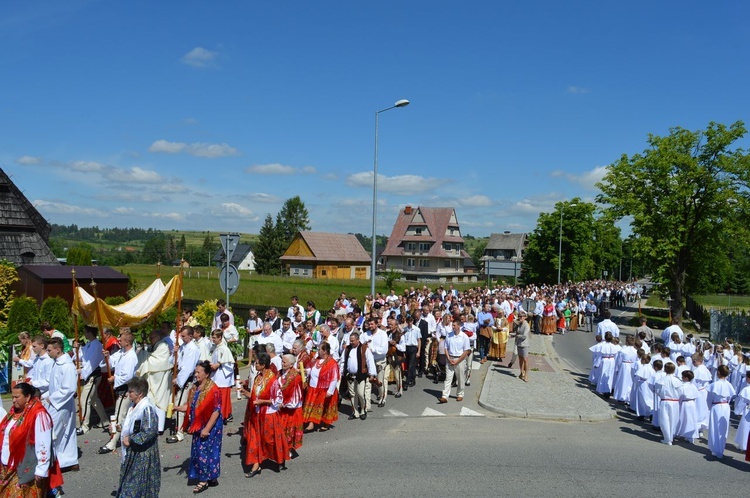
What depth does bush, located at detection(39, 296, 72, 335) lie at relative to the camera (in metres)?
18.2

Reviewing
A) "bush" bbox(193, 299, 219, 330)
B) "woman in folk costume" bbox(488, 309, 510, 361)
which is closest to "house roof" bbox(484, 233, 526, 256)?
"woman in folk costume" bbox(488, 309, 510, 361)

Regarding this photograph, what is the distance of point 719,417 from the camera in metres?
9.63

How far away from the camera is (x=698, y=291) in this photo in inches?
1507

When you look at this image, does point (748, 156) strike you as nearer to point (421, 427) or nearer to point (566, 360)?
point (566, 360)

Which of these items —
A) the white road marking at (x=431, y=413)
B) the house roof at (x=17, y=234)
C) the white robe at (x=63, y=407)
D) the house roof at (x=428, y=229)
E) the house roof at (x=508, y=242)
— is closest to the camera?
the white robe at (x=63, y=407)

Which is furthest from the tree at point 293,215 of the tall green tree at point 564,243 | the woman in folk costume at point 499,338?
the woman in folk costume at point 499,338

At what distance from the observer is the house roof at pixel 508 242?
98.2m

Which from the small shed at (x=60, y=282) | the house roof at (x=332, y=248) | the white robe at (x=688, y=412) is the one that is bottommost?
the white robe at (x=688, y=412)

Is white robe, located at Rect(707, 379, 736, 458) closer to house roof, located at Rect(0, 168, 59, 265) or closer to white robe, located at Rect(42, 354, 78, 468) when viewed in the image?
white robe, located at Rect(42, 354, 78, 468)

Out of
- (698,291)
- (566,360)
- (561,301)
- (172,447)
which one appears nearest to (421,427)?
(172,447)

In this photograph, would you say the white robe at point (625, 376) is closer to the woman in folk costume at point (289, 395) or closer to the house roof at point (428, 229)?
the woman in folk costume at point (289, 395)

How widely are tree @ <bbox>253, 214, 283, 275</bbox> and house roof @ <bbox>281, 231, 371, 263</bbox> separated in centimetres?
544

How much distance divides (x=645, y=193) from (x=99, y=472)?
3346cm

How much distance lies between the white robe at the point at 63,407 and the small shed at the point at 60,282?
1374cm
